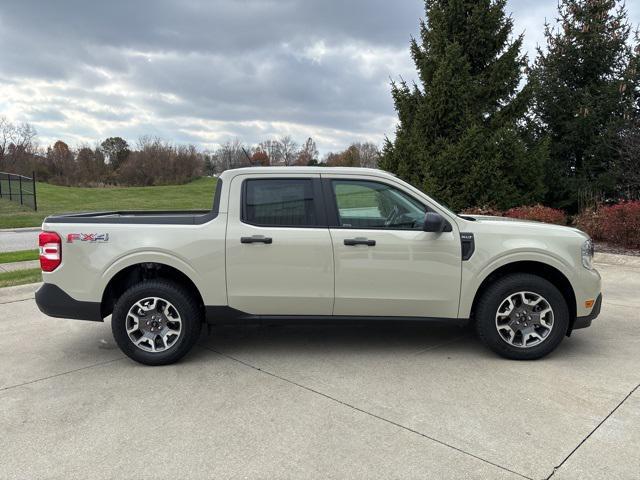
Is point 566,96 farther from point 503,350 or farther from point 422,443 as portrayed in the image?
point 422,443

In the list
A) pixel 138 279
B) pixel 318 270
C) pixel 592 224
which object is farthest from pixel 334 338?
pixel 592 224

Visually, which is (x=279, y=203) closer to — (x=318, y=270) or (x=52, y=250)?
(x=318, y=270)

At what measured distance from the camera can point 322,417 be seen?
10.7ft

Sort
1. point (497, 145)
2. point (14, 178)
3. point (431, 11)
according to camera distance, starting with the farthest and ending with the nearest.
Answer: point (14, 178)
point (431, 11)
point (497, 145)

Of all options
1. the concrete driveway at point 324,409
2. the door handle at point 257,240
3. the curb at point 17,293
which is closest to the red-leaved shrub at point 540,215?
the concrete driveway at point 324,409

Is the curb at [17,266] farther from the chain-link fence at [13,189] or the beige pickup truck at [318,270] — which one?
the chain-link fence at [13,189]

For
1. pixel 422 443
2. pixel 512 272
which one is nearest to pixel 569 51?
pixel 512 272

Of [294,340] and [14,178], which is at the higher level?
[14,178]

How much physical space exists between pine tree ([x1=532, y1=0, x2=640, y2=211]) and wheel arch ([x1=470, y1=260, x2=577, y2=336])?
1072 centimetres

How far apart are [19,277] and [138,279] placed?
180 inches

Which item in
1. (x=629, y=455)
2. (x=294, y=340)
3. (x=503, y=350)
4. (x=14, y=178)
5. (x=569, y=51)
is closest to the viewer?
(x=629, y=455)

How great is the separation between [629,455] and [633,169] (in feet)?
41.9

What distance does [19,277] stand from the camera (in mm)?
7727

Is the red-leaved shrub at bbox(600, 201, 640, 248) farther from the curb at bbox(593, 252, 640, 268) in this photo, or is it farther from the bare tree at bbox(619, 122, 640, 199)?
the bare tree at bbox(619, 122, 640, 199)
